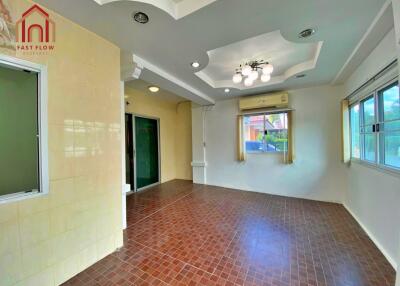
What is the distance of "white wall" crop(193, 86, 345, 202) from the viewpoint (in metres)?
3.57

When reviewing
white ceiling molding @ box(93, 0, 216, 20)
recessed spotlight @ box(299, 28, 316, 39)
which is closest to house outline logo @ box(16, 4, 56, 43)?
white ceiling molding @ box(93, 0, 216, 20)

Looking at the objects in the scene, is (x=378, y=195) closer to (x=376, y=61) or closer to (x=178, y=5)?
(x=376, y=61)

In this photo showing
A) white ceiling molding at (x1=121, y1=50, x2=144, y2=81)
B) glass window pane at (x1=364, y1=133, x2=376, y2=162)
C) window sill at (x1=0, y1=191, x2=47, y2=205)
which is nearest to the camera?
window sill at (x1=0, y1=191, x2=47, y2=205)

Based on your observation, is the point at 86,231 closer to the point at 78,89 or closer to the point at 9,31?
the point at 78,89

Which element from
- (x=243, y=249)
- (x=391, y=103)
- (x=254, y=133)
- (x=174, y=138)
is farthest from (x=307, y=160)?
(x=174, y=138)

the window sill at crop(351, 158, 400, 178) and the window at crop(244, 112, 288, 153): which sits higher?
the window at crop(244, 112, 288, 153)

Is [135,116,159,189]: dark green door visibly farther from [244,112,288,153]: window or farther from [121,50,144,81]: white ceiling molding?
[244,112,288,153]: window

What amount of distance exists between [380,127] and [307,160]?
1.80m

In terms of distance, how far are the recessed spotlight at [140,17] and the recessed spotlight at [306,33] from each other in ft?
5.24

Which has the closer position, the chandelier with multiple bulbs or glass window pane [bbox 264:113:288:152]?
the chandelier with multiple bulbs

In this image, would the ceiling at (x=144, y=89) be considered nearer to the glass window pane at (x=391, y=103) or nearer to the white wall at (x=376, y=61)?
the white wall at (x=376, y=61)

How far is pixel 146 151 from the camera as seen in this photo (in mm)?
5129

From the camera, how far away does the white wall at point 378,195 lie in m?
1.74

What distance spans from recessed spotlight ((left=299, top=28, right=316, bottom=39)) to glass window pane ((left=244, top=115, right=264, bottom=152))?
2483 mm
